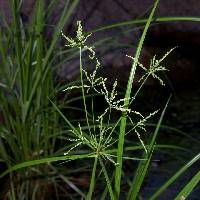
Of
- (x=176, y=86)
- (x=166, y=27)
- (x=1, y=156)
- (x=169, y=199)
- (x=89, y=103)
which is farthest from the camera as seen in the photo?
(x=166, y=27)

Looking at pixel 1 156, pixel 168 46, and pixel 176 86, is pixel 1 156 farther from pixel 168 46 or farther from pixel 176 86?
pixel 168 46

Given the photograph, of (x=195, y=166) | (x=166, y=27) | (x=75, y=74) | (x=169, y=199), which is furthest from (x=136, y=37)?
(x=169, y=199)

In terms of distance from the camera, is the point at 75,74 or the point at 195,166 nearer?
the point at 195,166

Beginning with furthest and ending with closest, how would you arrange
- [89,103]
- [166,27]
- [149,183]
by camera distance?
1. [166,27]
2. [89,103]
3. [149,183]

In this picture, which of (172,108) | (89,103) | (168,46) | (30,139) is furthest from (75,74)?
(30,139)

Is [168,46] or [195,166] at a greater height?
[168,46]

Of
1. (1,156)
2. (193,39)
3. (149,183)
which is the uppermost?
(193,39)

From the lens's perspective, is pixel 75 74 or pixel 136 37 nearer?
pixel 75 74

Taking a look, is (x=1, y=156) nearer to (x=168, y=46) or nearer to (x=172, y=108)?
(x=172, y=108)

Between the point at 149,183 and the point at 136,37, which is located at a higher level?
the point at 136,37
